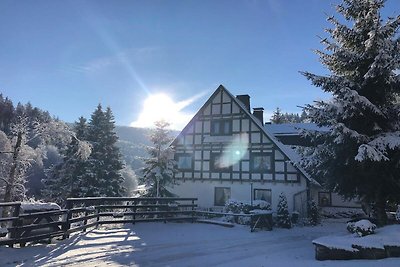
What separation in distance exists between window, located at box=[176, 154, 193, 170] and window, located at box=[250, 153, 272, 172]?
573 centimetres

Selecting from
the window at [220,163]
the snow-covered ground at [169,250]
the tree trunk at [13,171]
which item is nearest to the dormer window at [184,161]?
the window at [220,163]

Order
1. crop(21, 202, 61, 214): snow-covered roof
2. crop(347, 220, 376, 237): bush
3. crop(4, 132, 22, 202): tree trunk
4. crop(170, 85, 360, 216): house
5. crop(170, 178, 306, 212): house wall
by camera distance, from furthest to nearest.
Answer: crop(170, 85, 360, 216): house
crop(170, 178, 306, 212): house wall
crop(4, 132, 22, 202): tree trunk
crop(347, 220, 376, 237): bush
crop(21, 202, 61, 214): snow-covered roof

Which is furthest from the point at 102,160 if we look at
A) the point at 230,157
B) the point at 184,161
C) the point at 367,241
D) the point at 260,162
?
the point at 367,241

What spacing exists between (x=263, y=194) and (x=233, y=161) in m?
3.69

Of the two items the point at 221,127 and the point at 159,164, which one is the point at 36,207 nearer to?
the point at 159,164

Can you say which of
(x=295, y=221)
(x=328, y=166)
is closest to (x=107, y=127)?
(x=295, y=221)

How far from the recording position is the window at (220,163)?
28172mm

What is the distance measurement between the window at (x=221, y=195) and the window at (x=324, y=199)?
8219mm

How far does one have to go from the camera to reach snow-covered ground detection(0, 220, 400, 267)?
30.1 feet

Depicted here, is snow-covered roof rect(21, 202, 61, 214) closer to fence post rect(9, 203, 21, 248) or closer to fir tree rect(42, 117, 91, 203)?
fence post rect(9, 203, 21, 248)

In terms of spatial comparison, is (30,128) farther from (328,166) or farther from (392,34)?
(392,34)

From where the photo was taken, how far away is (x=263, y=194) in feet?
86.9

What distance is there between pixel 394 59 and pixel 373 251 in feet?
24.2

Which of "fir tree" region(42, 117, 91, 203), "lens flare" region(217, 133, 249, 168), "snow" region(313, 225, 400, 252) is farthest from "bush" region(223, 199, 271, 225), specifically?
"fir tree" region(42, 117, 91, 203)
